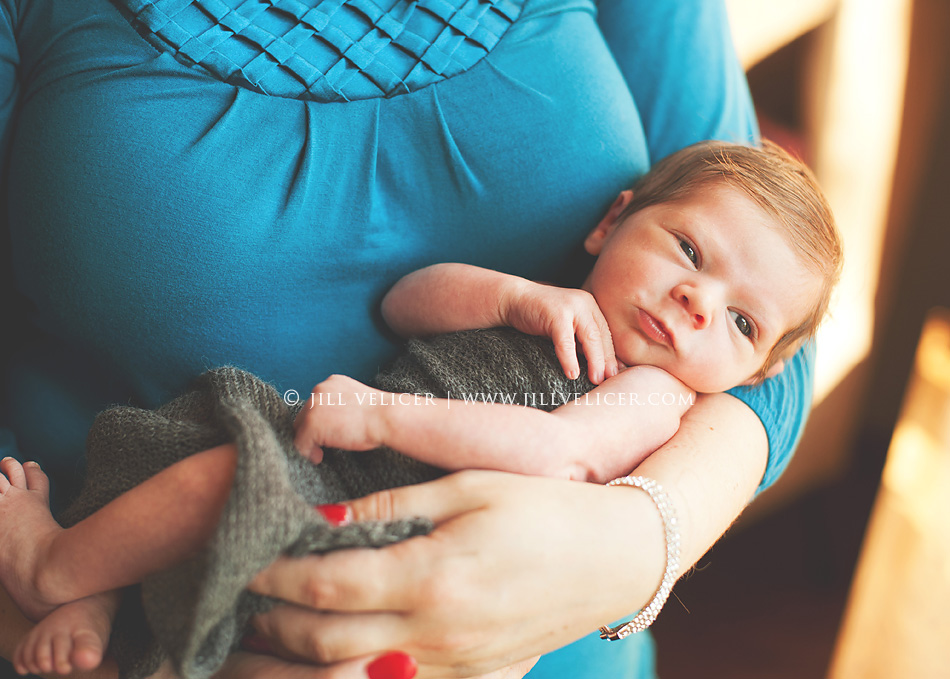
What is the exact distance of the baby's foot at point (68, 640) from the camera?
67 centimetres

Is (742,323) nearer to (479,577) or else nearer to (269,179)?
(479,577)

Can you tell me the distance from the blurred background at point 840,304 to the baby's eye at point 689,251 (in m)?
0.91

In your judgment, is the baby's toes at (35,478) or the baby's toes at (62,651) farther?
the baby's toes at (35,478)

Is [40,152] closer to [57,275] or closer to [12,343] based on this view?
[57,275]

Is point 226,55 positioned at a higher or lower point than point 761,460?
higher

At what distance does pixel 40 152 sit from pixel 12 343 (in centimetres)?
30

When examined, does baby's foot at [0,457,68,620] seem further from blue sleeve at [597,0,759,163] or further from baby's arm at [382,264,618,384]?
blue sleeve at [597,0,759,163]

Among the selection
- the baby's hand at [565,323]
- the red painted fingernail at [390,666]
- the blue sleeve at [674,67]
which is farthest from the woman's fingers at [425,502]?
the blue sleeve at [674,67]

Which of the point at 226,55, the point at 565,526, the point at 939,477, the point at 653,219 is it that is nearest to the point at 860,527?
the point at 939,477

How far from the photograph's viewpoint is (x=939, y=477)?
1392mm

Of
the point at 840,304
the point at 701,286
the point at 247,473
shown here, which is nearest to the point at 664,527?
the point at 701,286

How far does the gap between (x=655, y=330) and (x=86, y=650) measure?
0.75 metres

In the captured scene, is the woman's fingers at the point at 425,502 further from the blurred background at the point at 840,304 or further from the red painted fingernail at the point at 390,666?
the blurred background at the point at 840,304

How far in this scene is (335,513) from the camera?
675 mm
